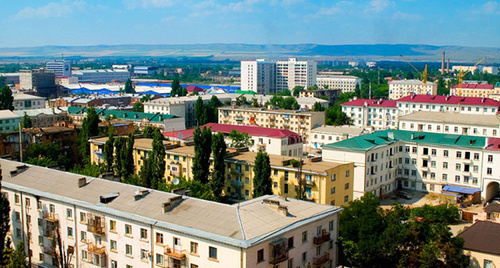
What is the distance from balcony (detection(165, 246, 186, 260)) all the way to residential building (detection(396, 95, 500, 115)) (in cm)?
3738

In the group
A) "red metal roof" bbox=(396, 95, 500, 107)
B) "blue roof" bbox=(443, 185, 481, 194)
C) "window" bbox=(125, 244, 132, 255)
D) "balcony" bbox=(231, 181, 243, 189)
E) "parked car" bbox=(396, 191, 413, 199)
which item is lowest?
"parked car" bbox=(396, 191, 413, 199)

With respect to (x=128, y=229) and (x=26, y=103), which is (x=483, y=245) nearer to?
(x=128, y=229)

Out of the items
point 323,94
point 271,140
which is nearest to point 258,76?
point 323,94

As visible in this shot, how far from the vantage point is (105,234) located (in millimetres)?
14883

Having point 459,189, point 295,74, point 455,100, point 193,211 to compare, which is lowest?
point 459,189

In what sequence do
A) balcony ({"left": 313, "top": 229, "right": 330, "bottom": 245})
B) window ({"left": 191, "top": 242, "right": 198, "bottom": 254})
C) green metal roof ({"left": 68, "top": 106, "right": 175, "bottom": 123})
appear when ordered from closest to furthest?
1. window ({"left": 191, "top": 242, "right": 198, "bottom": 254})
2. balcony ({"left": 313, "top": 229, "right": 330, "bottom": 245})
3. green metal roof ({"left": 68, "top": 106, "right": 175, "bottom": 123})

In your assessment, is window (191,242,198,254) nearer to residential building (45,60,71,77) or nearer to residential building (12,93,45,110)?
residential building (12,93,45,110)

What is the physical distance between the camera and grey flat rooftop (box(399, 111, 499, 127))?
3616 cm

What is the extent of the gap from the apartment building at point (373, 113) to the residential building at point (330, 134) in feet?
34.2

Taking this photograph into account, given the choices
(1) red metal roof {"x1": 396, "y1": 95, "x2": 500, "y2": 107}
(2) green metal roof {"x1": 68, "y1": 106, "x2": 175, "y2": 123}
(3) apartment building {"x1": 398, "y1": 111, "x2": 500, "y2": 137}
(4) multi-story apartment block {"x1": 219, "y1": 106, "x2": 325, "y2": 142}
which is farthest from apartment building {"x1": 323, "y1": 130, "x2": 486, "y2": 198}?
(2) green metal roof {"x1": 68, "y1": 106, "x2": 175, "y2": 123}

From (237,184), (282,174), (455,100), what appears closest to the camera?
(282,174)

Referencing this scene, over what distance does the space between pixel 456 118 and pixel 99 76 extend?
365 feet

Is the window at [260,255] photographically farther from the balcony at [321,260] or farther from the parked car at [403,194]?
the parked car at [403,194]

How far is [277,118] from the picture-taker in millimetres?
45594
